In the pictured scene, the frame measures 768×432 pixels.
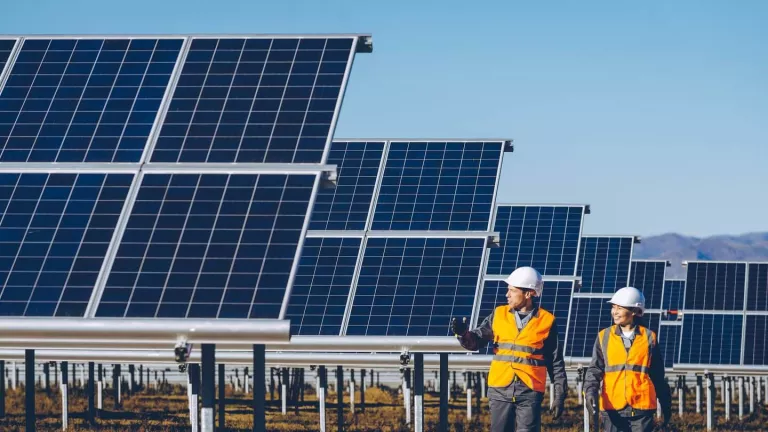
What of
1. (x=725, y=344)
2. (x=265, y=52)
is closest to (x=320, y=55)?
(x=265, y=52)

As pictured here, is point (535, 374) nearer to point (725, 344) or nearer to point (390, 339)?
point (390, 339)

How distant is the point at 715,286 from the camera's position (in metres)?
52.5

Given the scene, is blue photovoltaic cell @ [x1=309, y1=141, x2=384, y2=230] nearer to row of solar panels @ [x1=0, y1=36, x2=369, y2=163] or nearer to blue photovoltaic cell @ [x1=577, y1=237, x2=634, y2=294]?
row of solar panels @ [x1=0, y1=36, x2=369, y2=163]

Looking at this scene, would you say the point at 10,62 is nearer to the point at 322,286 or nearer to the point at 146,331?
the point at 322,286

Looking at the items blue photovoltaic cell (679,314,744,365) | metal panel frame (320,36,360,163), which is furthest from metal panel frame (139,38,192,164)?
blue photovoltaic cell (679,314,744,365)

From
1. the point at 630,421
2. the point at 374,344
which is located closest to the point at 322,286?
the point at 374,344

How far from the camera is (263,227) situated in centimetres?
1778

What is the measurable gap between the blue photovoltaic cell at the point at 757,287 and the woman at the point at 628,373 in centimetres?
3599

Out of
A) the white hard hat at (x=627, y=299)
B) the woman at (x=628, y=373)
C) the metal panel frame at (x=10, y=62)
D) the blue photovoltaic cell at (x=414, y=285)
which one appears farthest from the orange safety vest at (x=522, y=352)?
the metal panel frame at (x=10, y=62)

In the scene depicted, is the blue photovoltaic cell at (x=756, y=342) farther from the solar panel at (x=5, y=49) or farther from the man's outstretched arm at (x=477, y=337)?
the man's outstretched arm at (x=477, y=337)

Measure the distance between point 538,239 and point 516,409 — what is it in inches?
1127

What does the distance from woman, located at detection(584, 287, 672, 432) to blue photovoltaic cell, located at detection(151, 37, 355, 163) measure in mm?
4937

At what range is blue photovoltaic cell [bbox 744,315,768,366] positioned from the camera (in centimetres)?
4584

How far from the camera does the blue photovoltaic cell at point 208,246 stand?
54.7 ft
